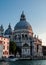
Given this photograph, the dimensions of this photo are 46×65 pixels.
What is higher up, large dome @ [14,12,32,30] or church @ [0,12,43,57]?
large dome @ [14,12,32,30]

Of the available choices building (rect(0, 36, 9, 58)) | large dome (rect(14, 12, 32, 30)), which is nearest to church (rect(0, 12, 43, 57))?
large dome (rect(14, 12, 32, 30))

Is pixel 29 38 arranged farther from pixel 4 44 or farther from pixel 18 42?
pixel 4 44

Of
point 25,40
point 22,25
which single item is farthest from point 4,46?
point 22,25

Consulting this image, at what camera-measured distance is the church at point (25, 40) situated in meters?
95.5

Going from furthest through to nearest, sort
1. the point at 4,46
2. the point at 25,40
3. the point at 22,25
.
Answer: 1. the point at 22,25
2. the point at 25,40
3. the point at 4,46

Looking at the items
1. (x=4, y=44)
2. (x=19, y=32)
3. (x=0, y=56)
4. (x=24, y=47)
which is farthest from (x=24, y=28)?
(x=0, y=56)

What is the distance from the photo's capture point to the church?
95.5 m

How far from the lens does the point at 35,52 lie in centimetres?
9556

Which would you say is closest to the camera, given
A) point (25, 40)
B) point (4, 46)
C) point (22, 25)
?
point (4, 46)

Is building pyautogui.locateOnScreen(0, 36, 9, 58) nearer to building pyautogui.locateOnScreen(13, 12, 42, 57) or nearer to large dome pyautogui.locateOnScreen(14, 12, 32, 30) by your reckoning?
building pyautogui.locateOnScreen(13, 12, 42, 57)

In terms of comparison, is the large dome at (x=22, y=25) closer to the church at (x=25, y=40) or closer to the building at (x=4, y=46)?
the church at (x=25, y=40)

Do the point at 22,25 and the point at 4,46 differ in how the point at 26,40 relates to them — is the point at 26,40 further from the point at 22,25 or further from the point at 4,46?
the point at 4,46

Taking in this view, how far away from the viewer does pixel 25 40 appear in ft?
316

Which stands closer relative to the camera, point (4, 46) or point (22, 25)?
point (4, 46)
